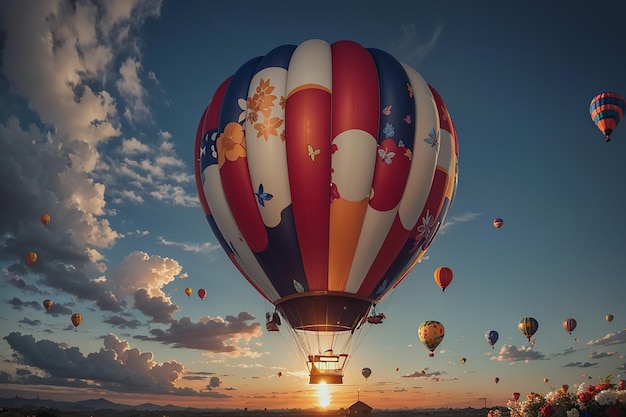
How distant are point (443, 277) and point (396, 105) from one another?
59.7ft

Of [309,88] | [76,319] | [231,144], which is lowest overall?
[76,319]

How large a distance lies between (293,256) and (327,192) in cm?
275

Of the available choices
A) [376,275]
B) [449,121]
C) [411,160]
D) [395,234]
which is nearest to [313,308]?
[376,275]

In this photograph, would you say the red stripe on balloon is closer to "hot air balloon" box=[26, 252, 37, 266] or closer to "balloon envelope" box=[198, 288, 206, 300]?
"balloon envelope" box=[198, 288, 206, 300]

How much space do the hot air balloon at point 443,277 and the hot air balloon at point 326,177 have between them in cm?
1443

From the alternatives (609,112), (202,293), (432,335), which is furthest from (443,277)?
(202,293)

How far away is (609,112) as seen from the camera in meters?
30.9

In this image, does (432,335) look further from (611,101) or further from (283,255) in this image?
(283,255)

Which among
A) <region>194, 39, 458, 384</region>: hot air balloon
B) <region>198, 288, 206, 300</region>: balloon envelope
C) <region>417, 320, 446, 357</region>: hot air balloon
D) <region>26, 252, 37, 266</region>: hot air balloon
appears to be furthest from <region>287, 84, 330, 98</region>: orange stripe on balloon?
<region>26, 252, 37, 266</region>: hot air balloon

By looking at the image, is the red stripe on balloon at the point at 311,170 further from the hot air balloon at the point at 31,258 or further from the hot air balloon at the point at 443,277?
the hot air balloon at the point at 31,258

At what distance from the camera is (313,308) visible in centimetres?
2086

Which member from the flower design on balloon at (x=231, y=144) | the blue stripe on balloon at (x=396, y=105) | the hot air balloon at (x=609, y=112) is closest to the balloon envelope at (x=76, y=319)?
the flower design on balloon at (x=231, y=144)

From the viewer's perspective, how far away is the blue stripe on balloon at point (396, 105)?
67.5 ft

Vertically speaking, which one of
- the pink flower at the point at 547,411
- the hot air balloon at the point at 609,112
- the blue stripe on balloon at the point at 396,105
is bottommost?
the pink flower at the point at 547,411
